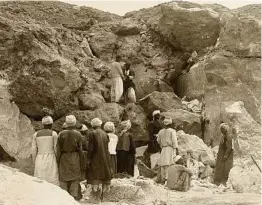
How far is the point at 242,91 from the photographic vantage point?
44.9 ft

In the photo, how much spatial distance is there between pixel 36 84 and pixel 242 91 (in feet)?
17.7

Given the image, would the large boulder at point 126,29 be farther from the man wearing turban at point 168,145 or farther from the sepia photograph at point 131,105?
the man wearing turban at point 168,145

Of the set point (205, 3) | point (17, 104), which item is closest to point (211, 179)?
point (17, 104)

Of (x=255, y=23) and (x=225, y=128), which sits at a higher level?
(x=255, y=23)

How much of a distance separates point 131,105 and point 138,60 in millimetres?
3067

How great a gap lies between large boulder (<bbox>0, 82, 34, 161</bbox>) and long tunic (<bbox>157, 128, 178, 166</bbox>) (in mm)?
3159

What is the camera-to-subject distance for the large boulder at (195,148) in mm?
11367

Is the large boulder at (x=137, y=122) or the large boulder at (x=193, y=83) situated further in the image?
the large boulder at (x=193, y=83)

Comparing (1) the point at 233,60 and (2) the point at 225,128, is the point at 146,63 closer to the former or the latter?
(1) the point at 233,60

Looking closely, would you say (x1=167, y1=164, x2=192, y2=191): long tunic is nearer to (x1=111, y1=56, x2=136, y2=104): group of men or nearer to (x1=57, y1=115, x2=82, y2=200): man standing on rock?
(x1=57, y1=115, x2=82, y2=200): man standing on rock

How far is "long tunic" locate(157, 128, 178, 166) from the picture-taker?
9.53 metres

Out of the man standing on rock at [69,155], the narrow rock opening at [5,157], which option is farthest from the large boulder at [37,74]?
the man standing on rock at [69,155]

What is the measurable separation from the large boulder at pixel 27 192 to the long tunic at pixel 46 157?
1.78m

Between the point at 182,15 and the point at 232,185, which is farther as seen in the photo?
the point at 182,15
